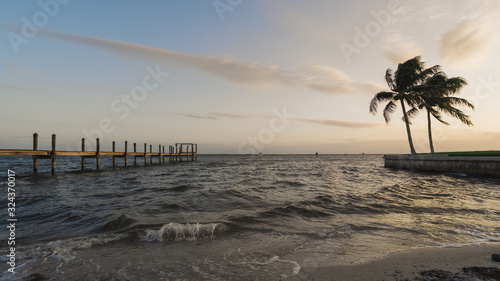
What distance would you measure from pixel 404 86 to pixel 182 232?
31.3 metres

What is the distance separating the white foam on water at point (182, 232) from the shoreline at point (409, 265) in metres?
2.81

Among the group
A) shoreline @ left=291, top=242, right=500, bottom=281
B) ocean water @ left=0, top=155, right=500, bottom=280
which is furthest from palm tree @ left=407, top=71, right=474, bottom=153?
shoreline @ left=291, top=242, right=500, bottom=281

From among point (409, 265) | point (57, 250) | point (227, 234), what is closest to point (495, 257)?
point (409, 265)

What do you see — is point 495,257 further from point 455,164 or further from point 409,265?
point 455,164

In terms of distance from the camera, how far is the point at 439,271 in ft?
11.1

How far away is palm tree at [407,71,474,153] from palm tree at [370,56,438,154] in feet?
2.47

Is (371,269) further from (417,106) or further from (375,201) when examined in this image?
(417,106)

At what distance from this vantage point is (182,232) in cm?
571

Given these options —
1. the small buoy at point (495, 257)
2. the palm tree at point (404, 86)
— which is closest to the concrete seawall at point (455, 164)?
the palm tree at point (404, 86)

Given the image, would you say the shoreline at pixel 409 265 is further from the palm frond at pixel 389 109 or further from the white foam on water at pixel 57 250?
the palm frond at pixel 389 109

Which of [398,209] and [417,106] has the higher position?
[417,106]

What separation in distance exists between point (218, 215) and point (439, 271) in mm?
5565

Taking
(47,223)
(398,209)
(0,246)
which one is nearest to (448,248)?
(398,209)

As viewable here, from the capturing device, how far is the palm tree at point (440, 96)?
81.7ft
